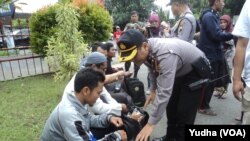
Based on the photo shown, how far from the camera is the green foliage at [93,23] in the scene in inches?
312

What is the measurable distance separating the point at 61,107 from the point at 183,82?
3.61 feet

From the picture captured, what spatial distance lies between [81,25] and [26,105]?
332cm

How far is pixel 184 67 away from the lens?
253cm

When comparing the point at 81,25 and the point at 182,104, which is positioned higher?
the point at 81,25

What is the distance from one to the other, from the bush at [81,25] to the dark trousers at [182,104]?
5169 millimetres

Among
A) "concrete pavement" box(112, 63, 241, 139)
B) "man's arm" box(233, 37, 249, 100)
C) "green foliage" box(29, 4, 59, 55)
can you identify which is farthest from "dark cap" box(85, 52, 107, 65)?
"green foliage" box(29, 4, 59, 55)

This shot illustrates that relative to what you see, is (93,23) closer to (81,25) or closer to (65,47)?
(81,25)

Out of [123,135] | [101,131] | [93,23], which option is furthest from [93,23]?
[123,135]

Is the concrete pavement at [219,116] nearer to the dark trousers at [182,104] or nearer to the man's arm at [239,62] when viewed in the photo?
the dark trousers at [182,104]

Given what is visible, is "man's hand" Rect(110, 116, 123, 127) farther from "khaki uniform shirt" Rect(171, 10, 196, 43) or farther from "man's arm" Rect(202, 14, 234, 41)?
"man's arm" Rect(202, 14, 234, 41)

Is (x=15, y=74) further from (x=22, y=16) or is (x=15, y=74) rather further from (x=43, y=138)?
(x=22, y=16)

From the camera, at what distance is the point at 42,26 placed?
7535 mm

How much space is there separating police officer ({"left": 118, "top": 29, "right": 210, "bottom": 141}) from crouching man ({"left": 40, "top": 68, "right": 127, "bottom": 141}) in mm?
275

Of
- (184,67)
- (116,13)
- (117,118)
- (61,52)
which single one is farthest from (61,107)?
(116,13)
